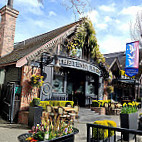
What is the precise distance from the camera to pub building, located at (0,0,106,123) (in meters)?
8.85

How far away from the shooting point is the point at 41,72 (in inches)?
388

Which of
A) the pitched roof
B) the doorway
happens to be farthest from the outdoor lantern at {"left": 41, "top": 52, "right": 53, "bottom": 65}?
the doorway

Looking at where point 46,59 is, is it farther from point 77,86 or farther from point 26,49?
point 77,86

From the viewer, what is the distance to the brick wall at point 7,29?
12383 mm

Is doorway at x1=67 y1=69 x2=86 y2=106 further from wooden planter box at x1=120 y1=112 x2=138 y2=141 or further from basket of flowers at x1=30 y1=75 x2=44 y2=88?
wooden planter box at x1=120 y1=112 x2=138 y2=141

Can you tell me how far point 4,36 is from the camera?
12.4 meters

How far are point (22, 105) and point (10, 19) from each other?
7.88 m

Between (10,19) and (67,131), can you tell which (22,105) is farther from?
(10,19)

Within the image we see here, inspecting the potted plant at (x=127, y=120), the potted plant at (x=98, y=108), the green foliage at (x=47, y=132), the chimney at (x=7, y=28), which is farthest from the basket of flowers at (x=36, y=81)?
the green foliage at (x=47, y=132)

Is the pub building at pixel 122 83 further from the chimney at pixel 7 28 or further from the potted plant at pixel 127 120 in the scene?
the potted plant at pixel 127 120

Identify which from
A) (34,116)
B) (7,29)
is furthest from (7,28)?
(34,116)

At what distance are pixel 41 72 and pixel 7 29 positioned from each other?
5611 mm

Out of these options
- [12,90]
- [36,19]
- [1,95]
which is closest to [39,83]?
[12,90]

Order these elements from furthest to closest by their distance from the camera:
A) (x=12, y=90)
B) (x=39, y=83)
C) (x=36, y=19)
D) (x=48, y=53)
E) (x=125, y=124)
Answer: (x=48, y=53)
(x=39, y=83)
(x=12, y=90)
(x=125, y=124)
(x=36, y=19)
